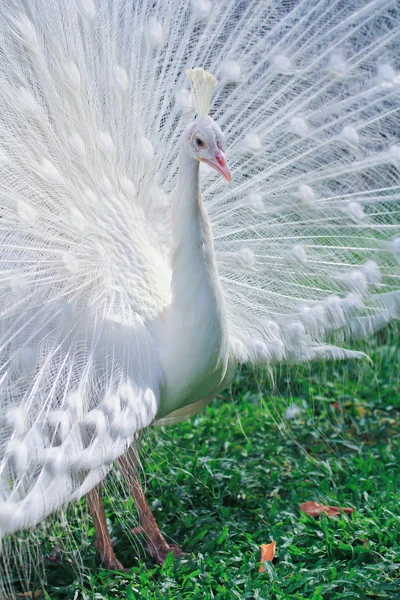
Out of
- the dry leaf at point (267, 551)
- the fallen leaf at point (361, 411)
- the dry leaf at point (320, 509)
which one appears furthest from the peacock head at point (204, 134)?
the fallen leaf at point (361, 411)

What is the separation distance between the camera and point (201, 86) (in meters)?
2.48

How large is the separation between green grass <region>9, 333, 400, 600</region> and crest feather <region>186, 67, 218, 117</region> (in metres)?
1.17

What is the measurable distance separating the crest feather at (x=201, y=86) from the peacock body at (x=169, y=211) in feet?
0.21

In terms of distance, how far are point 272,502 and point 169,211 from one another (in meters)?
1.19

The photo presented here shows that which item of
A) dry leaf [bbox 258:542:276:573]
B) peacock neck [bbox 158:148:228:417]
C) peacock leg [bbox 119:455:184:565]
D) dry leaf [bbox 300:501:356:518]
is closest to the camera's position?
peacock neck [bbox 158:148:228:417]

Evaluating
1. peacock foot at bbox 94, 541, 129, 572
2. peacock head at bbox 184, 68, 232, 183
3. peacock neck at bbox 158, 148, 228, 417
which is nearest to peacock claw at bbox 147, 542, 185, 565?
peacock foot at bbox 94, 541, 129, 572

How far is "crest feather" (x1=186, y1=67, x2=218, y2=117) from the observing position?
2432 mm

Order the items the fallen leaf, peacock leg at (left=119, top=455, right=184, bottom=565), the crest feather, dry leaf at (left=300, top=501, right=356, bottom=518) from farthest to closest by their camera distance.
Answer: the fallen leaf, dry leaf at (left=300, top=501, right=356, bottom=518), peacock leg at (left=119, top=455, right=184, bottom=565), the crest feather

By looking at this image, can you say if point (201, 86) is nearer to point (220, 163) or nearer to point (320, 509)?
point (220, 163)

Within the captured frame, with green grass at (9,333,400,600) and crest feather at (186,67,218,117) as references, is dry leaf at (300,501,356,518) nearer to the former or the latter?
green grass at (9,333,400,600)

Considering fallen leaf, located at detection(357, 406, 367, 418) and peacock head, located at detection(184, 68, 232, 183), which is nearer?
peacock head, located at detection(184, 68, 232, 183)

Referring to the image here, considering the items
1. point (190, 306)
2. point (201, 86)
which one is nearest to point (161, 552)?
point (190, 306)

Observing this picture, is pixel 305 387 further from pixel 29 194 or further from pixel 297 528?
pixel 29 194

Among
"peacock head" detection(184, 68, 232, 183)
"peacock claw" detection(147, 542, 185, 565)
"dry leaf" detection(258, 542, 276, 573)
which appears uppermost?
"peacock head" detection(184, 68, 232, 183)
